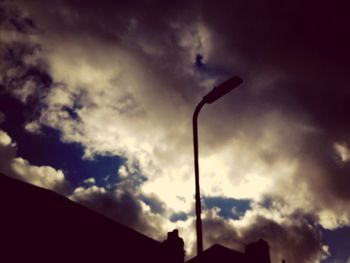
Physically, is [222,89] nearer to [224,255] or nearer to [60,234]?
[60,234]

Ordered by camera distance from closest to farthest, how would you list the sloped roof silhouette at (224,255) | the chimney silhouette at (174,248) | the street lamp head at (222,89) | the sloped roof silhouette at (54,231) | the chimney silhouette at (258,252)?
the street lamp head at (222,89) → the sloped roof silhouette at (54,231) → the chimney silhouette at (174,248) → the chimney silhouette at (258,252) → the sloped roof silhouette at (224,255)

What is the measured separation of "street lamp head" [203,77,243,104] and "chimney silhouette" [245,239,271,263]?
1334 centimetres

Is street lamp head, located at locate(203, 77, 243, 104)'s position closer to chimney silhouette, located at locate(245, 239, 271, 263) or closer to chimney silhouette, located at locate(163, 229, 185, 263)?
chimney silhouette, located at locate(163, 229, 185, 263)

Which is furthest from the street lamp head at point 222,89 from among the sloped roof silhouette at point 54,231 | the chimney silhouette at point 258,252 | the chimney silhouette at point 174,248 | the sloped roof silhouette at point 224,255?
the sloped roof silhouette at point 224,255

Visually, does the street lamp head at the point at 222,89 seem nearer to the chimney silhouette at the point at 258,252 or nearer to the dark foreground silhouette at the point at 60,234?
the dark foreground silhouette at the point at 60,234

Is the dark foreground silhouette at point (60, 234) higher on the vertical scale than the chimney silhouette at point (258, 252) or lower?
lower

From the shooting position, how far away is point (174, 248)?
546 inches

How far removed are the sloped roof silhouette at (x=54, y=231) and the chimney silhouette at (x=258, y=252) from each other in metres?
6.79

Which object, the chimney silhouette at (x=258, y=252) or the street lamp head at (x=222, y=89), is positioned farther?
the chimney silhouette at (x=258, y=252)

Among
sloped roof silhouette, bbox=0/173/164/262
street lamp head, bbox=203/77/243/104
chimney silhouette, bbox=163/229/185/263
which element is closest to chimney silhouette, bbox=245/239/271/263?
chimney silhouette, bbox=163/229/185/263

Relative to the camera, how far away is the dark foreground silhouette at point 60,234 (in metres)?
10.3

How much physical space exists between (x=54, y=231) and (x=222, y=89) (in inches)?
351

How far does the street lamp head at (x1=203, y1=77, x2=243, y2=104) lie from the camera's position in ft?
20.4

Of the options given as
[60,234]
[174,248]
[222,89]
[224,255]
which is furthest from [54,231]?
[224,255]
